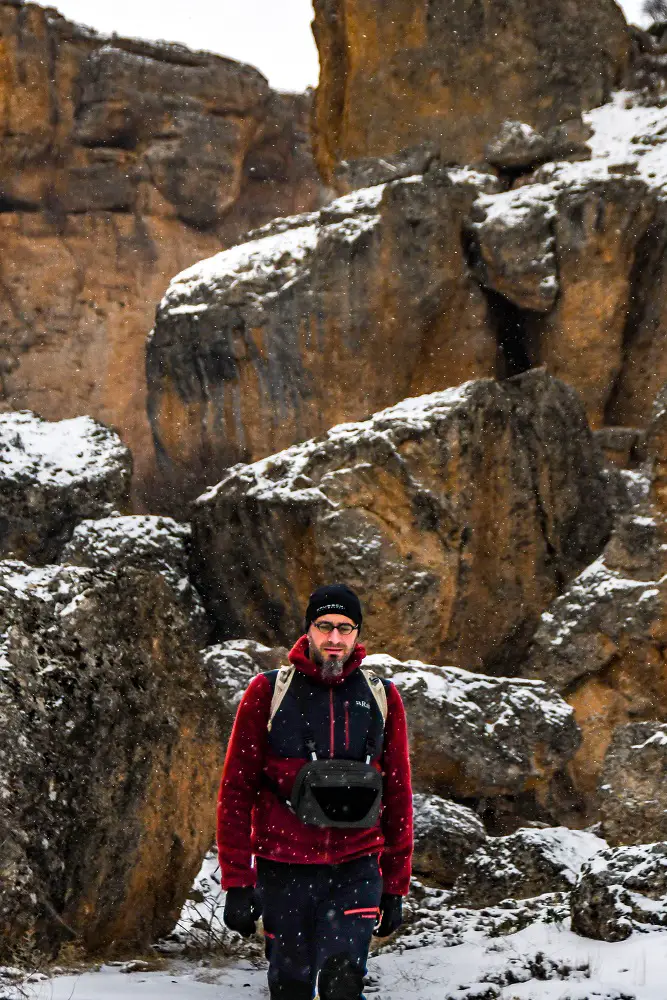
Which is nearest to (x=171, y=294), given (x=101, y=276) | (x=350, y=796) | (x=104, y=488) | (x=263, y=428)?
(x=263, y=428)

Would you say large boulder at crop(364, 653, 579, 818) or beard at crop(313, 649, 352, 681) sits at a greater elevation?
beard at crop(313, 649, 352, 681)

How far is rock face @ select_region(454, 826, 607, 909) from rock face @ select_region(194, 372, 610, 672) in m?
5.97

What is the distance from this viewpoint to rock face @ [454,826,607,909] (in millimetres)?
7832

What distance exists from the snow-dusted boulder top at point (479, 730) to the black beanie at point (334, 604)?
23.4ft

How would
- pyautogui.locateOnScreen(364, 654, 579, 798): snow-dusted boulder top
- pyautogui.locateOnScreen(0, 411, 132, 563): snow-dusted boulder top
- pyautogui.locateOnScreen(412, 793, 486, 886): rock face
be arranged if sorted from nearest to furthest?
pyautogui.locateOnScreen(412, 793, 486, 886): rock face < pyautogui.locateOnScreen(364, 654, 579, 798): snow-dusted boulder top < pyautogui.locateOnScreen(0, 411, 132, 563): snow-dusted boulder top

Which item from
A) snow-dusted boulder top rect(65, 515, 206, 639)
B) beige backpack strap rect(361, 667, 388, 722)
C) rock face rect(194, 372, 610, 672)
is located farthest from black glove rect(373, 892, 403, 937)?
snow-dusted boulder top rect(65, 515, 206, 639)

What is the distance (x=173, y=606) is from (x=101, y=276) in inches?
1087

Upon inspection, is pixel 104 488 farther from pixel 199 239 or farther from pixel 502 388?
pixel 199 239

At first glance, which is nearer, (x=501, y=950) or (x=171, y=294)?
(x=501, y=950)

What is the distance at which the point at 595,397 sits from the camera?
2144 cm

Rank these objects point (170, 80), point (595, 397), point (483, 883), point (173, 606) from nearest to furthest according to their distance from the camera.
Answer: point (173, 606), point (483, 883), point (595, 397), point (170, 80)

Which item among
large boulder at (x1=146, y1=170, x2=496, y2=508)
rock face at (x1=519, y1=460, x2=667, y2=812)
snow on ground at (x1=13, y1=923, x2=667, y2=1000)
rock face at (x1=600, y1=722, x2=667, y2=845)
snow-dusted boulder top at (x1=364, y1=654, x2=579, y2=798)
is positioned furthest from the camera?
large boulder at (x1=146, y1=170, x2=496, y2=508)

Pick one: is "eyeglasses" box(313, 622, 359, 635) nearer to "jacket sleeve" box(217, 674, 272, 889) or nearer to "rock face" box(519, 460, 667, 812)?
"jacket sleeve" box(217, 674, 272, 889)

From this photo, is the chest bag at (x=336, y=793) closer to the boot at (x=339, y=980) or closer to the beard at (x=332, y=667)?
the beard at (x=332, y=667)
